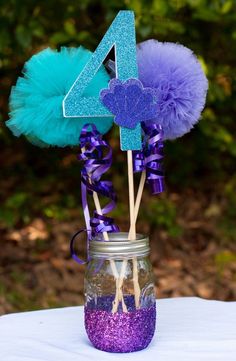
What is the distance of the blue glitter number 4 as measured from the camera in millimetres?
1150

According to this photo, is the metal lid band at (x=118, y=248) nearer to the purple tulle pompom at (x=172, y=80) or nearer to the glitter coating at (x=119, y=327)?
the glitter coating at (x=119, y=327)

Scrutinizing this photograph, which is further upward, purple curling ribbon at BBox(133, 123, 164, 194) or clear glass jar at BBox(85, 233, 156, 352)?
purple curling ribbon at BBox(133, 123, 164, 194)

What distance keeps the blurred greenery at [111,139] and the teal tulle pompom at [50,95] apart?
107 cm

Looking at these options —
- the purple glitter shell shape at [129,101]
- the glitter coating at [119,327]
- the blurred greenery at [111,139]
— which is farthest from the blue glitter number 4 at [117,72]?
the blurred greenery at [111,139]

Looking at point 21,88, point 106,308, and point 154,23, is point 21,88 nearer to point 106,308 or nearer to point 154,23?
point 106,308

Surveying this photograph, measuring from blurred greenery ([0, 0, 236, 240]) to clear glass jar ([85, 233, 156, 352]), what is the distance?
4.00ft

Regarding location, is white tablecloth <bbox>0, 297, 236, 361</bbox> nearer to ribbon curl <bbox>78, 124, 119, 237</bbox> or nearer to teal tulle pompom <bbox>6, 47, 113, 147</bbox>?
ribbon curl <bbox>78, 124, 119, 237</bbox>

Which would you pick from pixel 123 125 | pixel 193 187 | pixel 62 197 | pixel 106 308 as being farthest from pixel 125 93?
pixel 193 187

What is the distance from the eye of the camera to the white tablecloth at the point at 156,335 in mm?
1117

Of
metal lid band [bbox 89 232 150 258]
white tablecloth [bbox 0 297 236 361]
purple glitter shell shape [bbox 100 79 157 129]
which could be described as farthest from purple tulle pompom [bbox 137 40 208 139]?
white tablecloth [bbox 0 297 236 361]

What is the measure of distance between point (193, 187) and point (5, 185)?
875 millimetres

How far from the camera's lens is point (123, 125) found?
116 centimetres

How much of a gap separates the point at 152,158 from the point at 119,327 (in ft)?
0.87

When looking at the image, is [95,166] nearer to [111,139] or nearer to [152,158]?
[152,158]
